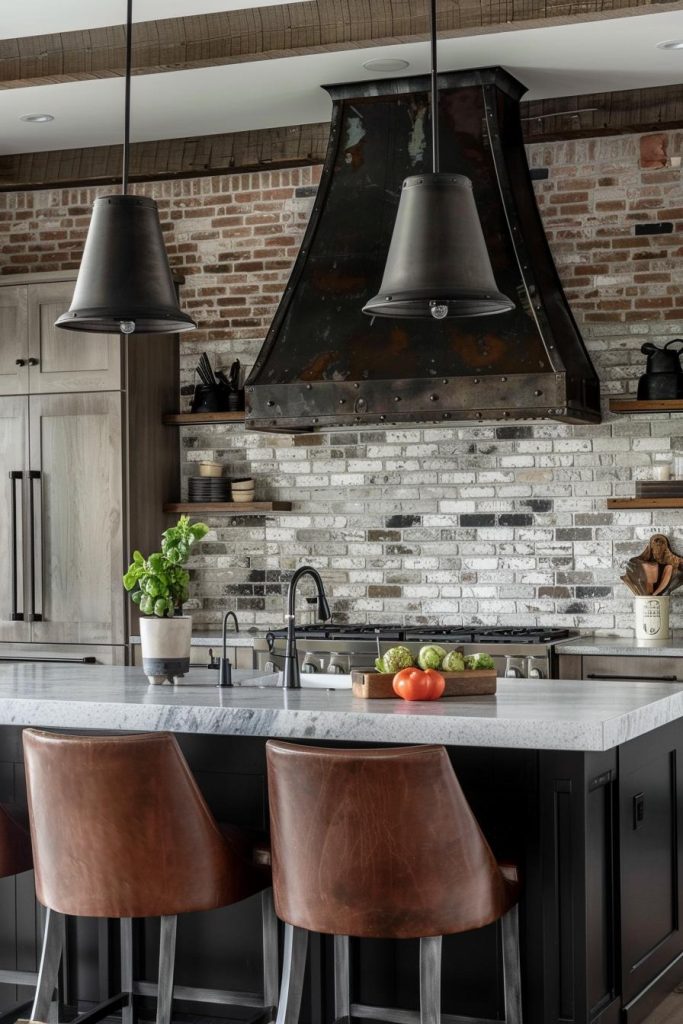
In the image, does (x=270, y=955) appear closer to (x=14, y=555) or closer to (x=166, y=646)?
(x=166, y=646)

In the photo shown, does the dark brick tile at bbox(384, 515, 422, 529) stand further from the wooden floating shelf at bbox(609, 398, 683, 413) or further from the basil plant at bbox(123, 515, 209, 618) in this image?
the basil plant at bbox(123, 515, 209, 618)

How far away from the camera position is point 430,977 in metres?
3.22

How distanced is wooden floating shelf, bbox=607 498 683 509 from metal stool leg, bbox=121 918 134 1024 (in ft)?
10.6

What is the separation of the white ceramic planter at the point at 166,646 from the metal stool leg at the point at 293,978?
1.12 metres

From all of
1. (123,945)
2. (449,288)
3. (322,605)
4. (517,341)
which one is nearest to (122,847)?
(123,945)

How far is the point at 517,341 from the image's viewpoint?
19.5 feet

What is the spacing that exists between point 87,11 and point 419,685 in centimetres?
312

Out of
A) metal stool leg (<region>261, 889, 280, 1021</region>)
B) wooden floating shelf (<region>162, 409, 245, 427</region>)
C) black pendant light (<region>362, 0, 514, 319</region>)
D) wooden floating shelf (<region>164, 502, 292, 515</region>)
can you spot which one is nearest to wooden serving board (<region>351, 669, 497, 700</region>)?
metal stool leg (<region>261, 889, 280, 1021</region>)

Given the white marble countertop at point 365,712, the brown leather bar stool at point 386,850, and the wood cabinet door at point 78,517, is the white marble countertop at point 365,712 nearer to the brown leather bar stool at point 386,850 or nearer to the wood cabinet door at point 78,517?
the brown leather bar stool at point 386,850

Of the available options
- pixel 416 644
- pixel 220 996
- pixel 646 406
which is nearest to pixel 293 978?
pixel 220 996

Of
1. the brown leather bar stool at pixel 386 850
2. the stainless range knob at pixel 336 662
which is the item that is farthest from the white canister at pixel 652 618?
the brown leather bar stool at pixel 386 850

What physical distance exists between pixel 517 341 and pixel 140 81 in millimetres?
2008

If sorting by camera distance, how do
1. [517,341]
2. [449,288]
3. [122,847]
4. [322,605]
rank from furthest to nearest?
[517,341], [322,605], [449,288], [122,847]

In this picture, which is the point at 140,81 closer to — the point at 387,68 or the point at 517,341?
the point at 387,68
